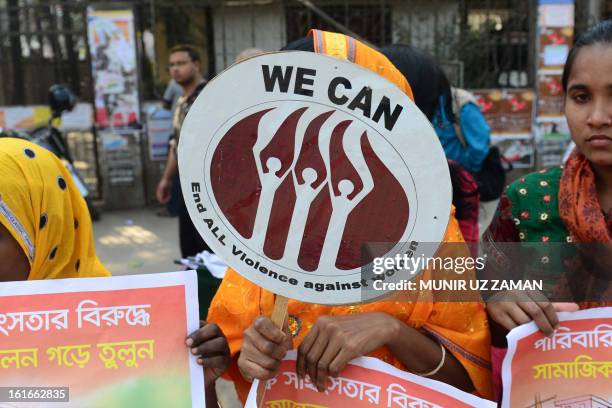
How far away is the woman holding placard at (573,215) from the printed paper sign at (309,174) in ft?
1.06

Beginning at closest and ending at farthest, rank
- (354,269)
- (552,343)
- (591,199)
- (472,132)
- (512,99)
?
(354,269) < (552,343) < (591,199) < (472,132) < (512,99)

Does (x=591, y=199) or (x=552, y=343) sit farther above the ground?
(x=591, y=199)

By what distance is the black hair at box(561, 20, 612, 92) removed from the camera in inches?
57.6

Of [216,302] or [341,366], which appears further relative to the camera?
[216,302]

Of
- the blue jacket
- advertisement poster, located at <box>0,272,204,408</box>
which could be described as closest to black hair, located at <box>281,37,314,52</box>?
advertisement poster, located at <box>0,272,204,408</box>

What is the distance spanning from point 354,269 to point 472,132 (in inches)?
88.7

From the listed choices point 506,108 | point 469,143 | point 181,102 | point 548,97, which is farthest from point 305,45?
point 548,97

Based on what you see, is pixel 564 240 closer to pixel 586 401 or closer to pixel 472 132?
pixel 586 401

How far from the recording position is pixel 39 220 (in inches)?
62.6

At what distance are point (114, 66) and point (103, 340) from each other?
20.9 ft

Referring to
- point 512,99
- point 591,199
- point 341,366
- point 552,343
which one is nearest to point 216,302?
point 341,366

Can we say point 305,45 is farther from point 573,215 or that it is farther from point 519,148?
point 519,148

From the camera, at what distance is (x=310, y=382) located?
1.34m

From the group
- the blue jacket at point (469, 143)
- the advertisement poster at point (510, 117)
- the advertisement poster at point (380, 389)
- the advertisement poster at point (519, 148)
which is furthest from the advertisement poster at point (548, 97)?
the advertisement poster at point (380, 389)
